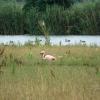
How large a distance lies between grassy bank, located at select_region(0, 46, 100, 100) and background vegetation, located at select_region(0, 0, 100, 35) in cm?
981

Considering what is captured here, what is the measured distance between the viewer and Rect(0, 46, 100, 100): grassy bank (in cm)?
590

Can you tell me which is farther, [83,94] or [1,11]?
[1,11]

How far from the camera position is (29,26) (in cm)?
2233

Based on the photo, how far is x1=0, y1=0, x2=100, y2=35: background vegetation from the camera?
2108cm

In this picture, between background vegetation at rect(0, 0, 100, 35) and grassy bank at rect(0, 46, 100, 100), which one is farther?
background vegetation at rect(0, 0, 100, 35)

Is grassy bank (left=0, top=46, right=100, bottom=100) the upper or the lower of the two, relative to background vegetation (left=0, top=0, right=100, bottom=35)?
lower

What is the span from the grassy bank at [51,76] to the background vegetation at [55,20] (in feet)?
32.2

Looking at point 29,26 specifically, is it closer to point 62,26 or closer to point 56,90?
point 62,26

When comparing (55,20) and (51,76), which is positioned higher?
(55,20)

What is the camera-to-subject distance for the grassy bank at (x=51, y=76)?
5.90m

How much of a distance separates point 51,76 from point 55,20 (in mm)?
14138

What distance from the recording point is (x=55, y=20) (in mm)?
21297

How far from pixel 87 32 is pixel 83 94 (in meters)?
15.1

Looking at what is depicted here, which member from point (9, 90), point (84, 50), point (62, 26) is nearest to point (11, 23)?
point (62, 26)
